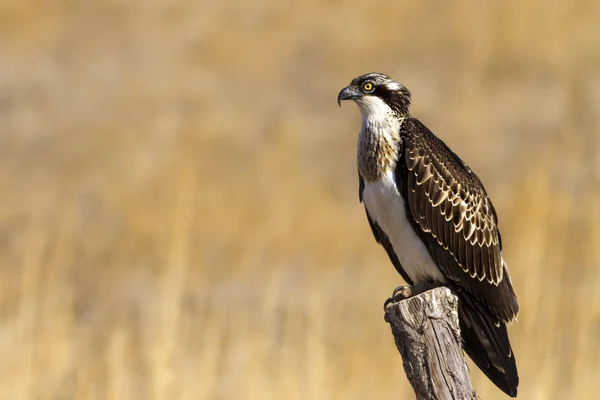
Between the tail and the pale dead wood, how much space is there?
1.28 meters

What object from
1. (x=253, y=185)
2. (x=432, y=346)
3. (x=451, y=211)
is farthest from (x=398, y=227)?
(x=253, y=185)

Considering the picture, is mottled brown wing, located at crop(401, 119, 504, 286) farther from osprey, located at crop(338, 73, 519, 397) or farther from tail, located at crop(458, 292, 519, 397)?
tail, located at crop(458, 292, 519, 397)

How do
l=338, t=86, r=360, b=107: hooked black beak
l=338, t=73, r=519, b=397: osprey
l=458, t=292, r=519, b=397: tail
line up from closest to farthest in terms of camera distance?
l=458, t=292, r=519, b=397: tail
l=338, t=73, r=519, b=397: osprey
l=338, t=86, r=360, b=107: hooked black beak

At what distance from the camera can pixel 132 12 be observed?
2383 cm

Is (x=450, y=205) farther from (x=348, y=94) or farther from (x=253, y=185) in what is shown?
(x=253, y=185)

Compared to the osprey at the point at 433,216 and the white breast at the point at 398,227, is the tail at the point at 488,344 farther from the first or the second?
the white breast at the point at 398,227

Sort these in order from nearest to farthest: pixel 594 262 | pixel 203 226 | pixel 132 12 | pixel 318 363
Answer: pixel 318 363, pixel 594 262, pixel 203 226, pixel 132 12

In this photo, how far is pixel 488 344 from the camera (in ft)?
26.8

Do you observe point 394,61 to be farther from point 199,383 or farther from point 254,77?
point 199,383

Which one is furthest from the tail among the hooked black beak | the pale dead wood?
the hooked black beak

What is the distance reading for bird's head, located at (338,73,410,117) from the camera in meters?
8.53

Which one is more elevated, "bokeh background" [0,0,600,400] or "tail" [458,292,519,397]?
"bokeh background" [0,0,600,400]

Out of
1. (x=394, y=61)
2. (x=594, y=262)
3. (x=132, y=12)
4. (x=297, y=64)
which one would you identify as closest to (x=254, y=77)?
(x=297, y=64)

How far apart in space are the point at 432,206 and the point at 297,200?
896 centimetres
